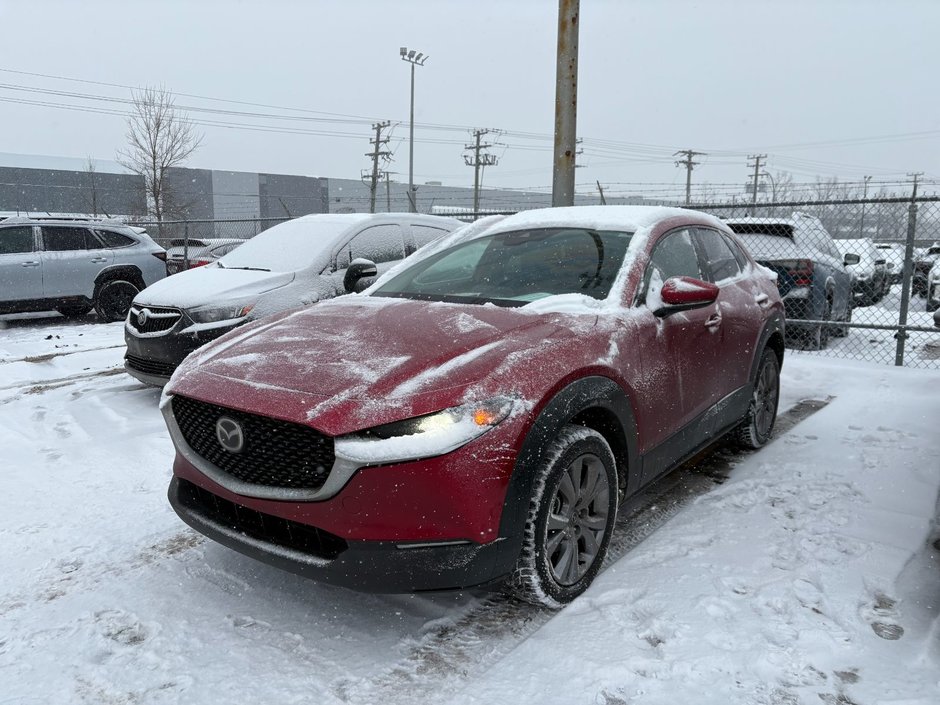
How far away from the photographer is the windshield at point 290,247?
21.3ft

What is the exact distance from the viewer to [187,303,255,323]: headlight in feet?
18.6

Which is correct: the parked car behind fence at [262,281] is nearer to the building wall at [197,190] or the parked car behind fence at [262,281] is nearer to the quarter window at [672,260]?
the quarter window at [672,260]

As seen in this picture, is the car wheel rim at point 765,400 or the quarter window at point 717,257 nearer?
the quarter window at point 717,257

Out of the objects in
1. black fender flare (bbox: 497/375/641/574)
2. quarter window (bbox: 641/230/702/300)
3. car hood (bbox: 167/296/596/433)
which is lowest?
black fender flare (bbox: 497/375/641/574)

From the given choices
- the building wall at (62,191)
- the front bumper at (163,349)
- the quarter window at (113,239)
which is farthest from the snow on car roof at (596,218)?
the building wall at (62,191)

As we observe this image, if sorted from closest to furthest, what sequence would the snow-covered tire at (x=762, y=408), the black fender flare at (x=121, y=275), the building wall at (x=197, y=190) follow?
the snow-covered tire at (x=762, y=408), the black fender flare at (x=121, y=275), the building wall at (x=197, y=190)

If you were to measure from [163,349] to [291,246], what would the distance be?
1703 millimetres

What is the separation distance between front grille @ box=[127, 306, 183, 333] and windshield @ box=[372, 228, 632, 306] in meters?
2.61

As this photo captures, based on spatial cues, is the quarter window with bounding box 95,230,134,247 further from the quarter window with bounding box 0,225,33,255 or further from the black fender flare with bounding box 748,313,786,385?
the black fender flare with bounding box 748,313,786,385

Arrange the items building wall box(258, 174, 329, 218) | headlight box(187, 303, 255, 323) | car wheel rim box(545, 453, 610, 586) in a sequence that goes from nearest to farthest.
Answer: car wheel rim box(545, 453, 610, 586), headlight box(187, 303, 255, 323), building wall box(258, 174, 329, 218)

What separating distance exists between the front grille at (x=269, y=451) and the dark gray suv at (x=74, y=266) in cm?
922

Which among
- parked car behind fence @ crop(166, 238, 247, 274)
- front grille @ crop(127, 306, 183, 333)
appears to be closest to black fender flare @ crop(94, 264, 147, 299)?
parked car behind fence @ crop(166, 238, 247, 274)

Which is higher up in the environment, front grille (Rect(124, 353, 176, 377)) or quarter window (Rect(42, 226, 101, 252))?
quarter window (Rect(42, 226, 101, 252))

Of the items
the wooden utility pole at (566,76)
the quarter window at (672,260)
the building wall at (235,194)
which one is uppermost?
the building wall at (235,194)
